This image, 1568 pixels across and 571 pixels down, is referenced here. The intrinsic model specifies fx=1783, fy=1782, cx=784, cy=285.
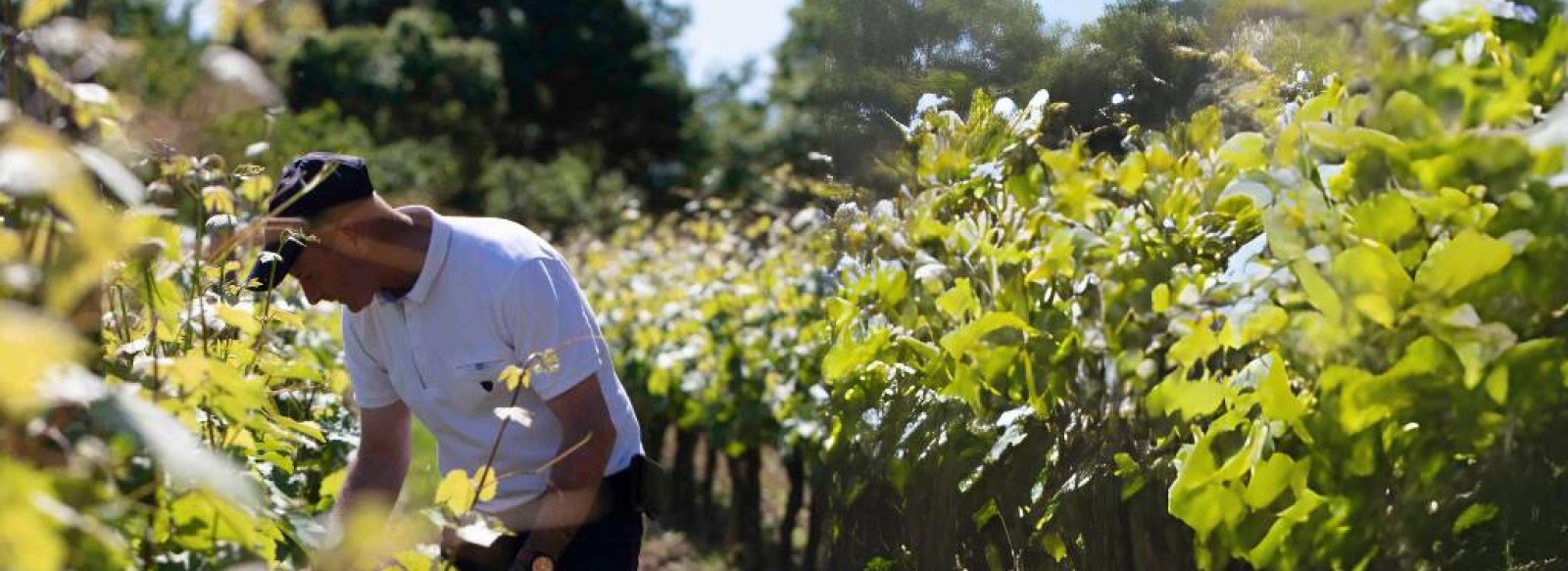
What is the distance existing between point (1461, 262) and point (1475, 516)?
42 cm

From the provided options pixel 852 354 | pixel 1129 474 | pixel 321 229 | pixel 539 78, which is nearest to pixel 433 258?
pixel 321 229

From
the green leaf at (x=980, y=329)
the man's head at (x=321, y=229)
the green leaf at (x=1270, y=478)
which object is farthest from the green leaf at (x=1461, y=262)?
the man's head at (x=321, y=229)

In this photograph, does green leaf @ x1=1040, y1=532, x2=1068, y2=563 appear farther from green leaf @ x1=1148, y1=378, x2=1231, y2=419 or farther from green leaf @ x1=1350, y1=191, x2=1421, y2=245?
green leaf @ x1=1350, y1=191, x2=1421, y2=245

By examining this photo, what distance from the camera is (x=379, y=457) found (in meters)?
3.75

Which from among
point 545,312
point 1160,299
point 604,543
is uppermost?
point 1160,299

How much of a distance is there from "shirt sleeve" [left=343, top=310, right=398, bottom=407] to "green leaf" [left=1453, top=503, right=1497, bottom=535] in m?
2.31

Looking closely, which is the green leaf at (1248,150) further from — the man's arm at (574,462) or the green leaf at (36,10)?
the green leaf at (36,10)

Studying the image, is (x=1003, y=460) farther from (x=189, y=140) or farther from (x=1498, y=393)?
(x=189, y=140)

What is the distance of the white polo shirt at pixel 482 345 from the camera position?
11.3ft

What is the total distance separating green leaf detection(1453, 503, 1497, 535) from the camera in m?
2.23

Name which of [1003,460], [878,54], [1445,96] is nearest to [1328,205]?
[1445,96]

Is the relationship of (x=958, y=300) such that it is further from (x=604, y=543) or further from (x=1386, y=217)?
(x=1386, y=217)

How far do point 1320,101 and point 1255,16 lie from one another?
1.75 ft

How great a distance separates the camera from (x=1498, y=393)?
6.65 feet
